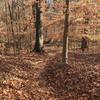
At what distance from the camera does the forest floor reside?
12055 millimetres

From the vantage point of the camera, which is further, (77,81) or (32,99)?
(77,81)

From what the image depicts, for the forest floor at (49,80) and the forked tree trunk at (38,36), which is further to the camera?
the forked tree trunk at (38,36)

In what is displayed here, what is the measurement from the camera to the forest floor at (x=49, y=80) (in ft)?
39.5

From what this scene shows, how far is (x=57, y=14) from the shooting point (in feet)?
85.6

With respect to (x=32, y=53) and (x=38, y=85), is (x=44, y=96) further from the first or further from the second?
(x=32, y=53)

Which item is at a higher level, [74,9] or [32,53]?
[74,9]

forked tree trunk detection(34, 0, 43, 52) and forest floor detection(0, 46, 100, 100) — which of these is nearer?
forest floor detection(0, 46, 100, 100)

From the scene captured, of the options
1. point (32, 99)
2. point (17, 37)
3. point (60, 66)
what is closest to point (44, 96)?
point (32, 99)

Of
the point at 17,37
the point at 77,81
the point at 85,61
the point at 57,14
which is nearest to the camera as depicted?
the point at 77,81

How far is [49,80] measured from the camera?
14305mm

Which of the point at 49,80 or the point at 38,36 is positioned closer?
the point at 49,80

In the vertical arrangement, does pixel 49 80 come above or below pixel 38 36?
below

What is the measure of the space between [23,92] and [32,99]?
0.58 m

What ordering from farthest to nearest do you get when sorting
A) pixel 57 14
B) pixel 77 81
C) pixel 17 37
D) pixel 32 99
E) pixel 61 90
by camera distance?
pixel 17 37 < pixel 57 14 < pixel 77 81 < pixel 61 90 < pixel 32 99
